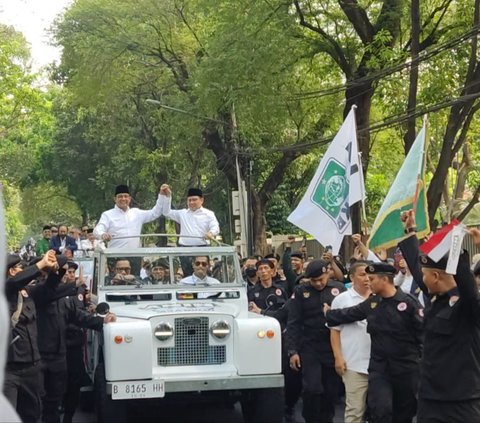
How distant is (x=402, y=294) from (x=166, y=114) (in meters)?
26.9

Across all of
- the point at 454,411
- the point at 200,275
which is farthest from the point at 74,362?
the point at 454,411

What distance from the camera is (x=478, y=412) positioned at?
240 inches

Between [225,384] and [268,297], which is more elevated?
[268,297]

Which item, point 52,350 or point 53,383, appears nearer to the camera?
point 52,350

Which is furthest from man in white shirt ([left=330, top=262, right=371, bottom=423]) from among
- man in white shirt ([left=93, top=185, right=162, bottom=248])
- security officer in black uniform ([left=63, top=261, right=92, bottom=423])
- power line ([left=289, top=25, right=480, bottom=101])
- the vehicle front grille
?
power line ([left=289, top=25, right=480, bottom=101])

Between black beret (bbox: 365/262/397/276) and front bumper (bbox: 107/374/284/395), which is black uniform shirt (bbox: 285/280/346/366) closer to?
front bumper (bbox: 107/374/284/395)

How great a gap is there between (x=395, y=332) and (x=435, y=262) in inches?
88.3

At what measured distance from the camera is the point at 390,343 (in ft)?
27.1

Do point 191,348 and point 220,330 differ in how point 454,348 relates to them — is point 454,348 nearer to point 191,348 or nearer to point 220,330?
point 220,330

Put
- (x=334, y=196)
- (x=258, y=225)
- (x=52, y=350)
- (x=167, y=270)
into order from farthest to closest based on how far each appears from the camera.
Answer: (x=258, y=225) < (x=334, y=196) < (x=167, y=270) < (x=52, y=350)


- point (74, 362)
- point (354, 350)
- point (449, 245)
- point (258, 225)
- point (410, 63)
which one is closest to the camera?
point (449, 245)

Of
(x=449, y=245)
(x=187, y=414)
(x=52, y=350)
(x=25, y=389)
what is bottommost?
(x=187, y=414)

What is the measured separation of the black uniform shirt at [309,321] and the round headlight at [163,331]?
1211 millimetres

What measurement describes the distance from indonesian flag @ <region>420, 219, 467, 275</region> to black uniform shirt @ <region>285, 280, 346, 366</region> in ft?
12.5
